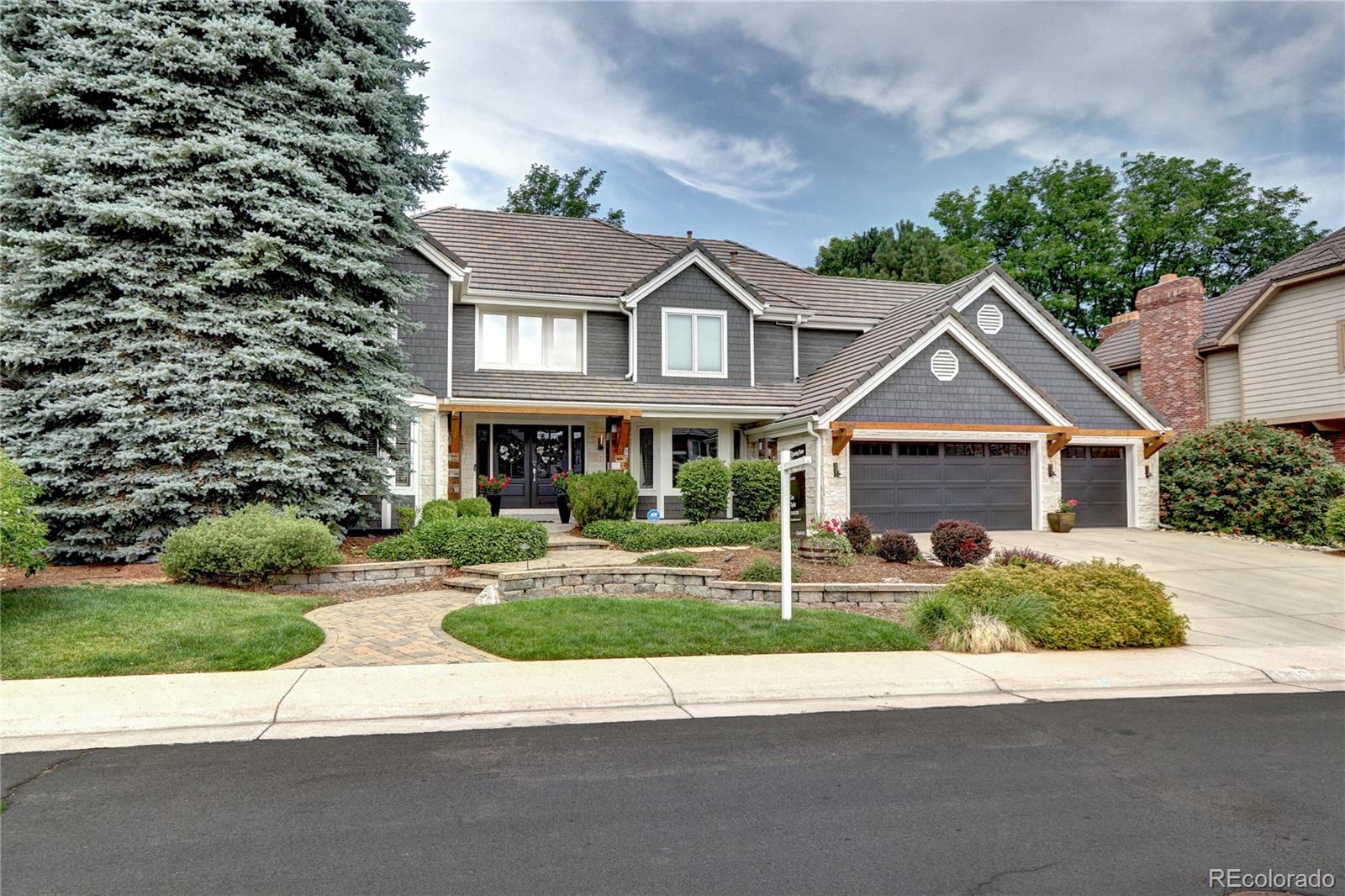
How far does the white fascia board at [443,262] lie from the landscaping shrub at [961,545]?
11.9 meters

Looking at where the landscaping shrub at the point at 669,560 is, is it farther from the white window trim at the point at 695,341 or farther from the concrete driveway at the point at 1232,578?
the white window trim at the point at 695,341

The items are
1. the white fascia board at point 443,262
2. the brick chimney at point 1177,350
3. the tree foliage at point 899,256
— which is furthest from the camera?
the tree foliage at point 899,256

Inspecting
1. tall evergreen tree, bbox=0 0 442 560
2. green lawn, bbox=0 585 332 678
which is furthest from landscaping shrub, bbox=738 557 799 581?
tall evergreen tree, bbox=0 0 442 560

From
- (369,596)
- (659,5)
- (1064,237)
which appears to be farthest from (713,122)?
(1064,237)

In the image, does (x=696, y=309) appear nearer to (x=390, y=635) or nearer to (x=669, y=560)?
(x=669, y=560)

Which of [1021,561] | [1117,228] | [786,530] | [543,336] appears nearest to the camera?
[786,530]

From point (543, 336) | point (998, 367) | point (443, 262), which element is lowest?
point (998, 367)

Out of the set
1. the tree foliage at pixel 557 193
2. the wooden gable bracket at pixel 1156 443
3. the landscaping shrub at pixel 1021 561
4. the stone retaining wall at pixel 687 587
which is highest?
the tree foliage at pixel 557 193

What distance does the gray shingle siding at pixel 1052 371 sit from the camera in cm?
1909

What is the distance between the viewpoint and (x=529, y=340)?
18719 mm

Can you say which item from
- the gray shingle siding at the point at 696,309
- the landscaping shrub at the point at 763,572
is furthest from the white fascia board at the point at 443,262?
the landscaping shrub at the point at 763,572

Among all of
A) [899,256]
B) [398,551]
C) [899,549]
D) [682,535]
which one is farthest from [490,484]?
[899,256]

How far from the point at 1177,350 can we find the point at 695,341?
15651 mm

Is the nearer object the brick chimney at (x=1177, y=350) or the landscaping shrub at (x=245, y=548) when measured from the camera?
the landscaping shrub at (x=245, y=548)
